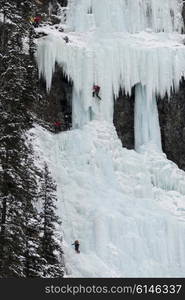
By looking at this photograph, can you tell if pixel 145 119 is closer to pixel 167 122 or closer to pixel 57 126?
pixel 167 122

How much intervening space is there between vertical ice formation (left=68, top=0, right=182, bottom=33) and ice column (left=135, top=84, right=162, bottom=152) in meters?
3.80

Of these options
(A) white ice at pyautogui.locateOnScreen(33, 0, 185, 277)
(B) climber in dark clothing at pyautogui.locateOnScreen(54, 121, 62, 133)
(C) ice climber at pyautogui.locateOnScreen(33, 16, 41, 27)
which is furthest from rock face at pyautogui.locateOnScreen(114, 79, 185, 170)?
(C) ice climber at pyautogui.locateOnScreen(33, 16, 41, 27)

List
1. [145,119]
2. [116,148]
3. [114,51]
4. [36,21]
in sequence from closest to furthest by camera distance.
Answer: [116,148], [36,21], [114,51], [145,119]

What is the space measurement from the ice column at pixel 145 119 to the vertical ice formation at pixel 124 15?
3.80m

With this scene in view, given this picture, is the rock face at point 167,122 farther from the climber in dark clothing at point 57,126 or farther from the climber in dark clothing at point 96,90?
the climber in dark clothing at point 57,126

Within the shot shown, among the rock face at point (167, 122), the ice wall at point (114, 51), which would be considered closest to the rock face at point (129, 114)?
the rock face at point (167, 122)

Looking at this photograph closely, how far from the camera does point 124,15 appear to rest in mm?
37156

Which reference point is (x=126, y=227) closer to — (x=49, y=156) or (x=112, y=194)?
(x=112, y=194)

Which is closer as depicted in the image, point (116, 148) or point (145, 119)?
point (116, 148)

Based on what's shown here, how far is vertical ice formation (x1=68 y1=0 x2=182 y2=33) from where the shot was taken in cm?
3656

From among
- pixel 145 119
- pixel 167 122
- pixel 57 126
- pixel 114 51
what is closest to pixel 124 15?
pixel 114 51

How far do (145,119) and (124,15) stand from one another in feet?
19.7

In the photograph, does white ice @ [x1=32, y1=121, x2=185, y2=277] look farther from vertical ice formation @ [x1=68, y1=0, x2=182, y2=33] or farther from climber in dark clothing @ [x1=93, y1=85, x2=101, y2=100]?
vertical ice formation @ [x1=68, y1=0, x2=182, y2=33]

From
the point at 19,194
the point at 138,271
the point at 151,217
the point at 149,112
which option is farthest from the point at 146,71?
the point at 19,194
